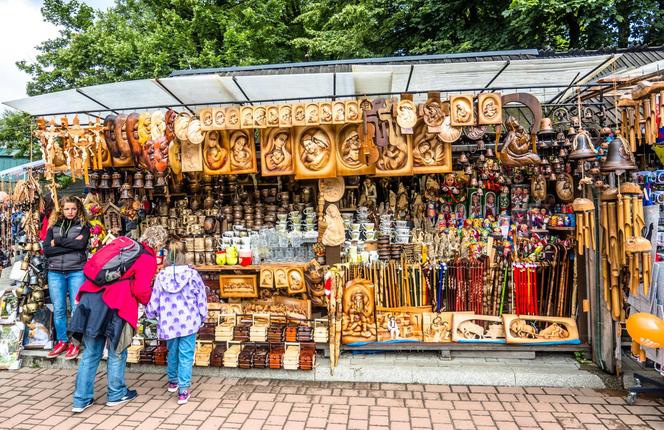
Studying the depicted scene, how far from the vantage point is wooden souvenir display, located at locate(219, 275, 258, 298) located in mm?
5258

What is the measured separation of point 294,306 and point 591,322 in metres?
3.47

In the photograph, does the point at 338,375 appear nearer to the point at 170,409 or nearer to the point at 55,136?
the point at 170,409

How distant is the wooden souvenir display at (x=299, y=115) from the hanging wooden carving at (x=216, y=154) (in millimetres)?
956

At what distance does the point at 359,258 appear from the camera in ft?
17.4

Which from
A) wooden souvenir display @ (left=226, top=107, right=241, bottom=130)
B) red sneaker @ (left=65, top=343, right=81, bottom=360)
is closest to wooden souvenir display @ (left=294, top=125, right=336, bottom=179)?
wooden souvenir display @ (left=226, top=107, right=241, bottom=130)

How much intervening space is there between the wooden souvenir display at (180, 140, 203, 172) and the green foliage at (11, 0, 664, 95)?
7.97 m

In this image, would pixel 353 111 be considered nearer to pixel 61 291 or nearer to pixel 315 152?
pixel 315 152

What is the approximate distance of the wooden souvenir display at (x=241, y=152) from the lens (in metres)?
4.84

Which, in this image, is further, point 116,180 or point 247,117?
point 116,180

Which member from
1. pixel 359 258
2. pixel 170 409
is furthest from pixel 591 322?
pixel 170 409

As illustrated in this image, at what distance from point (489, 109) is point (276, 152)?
234 centimetres

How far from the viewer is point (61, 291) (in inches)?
200

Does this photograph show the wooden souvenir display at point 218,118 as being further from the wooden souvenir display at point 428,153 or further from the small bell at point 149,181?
the wooden souvenir display at point 428,153

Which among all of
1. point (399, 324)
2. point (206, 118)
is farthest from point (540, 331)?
point (206, 118)
